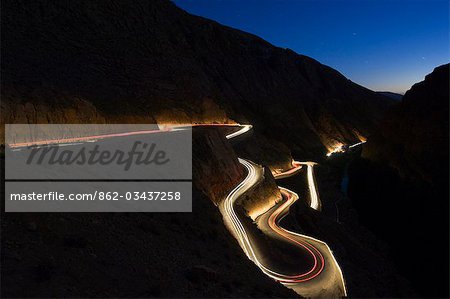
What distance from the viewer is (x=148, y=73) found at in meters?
44.3

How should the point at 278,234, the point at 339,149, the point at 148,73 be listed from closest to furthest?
the point at 278,234 → the point at 148,73 → the point at 339,149

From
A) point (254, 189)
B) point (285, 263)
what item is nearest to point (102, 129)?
point (254, 189)

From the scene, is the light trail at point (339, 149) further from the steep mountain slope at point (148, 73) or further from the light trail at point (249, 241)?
the light trail at point (249, 241)

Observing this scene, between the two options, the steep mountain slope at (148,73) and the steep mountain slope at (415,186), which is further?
the steep mountain slope at (415,186)

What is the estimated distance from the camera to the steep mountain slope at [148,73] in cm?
2717

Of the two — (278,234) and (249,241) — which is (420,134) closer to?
(278,234)

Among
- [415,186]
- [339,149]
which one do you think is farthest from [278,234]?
[339,149]

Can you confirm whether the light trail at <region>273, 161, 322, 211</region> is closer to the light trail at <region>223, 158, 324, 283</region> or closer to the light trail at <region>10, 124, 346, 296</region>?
the light trail at <region>10, 124, 346, 296</region>

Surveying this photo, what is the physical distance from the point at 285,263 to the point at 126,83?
97.0ft

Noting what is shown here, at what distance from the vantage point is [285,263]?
18.4 m

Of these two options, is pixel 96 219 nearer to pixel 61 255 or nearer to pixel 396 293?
pixel 61 255

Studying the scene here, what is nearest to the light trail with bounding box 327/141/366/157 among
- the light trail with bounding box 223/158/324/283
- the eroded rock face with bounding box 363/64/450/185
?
the eroded rock face with bounding box 363/64/450/185

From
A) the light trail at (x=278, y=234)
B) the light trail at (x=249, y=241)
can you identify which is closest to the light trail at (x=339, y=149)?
the light trail at (x=278, y=234)

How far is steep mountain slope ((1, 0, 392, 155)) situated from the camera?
1070 inches
